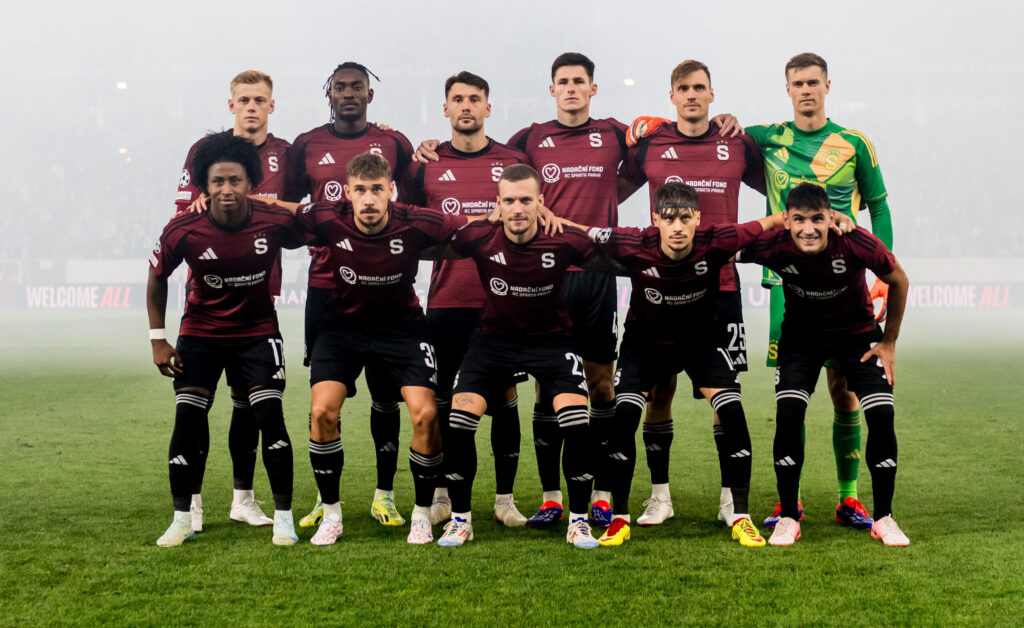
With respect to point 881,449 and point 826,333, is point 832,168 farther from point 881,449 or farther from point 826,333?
point 881,449

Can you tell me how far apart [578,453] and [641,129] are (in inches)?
68.3

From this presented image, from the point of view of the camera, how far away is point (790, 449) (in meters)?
4.05

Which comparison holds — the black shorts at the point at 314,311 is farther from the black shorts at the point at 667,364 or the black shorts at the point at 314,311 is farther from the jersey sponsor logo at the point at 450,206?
the black shorts at the point at 667,364

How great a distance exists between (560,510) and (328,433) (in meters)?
1.15

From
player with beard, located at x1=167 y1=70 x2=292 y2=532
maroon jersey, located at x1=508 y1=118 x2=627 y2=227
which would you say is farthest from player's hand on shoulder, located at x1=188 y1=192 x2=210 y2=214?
maroon jersey, located at x1=508 y1=118 x2=627 y2=227

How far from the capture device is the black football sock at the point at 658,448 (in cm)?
456

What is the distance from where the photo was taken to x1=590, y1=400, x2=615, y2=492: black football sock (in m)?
4.44

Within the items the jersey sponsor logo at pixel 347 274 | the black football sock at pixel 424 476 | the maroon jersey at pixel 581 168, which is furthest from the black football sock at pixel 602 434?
the jersey sponsor logo at pixel 347 274

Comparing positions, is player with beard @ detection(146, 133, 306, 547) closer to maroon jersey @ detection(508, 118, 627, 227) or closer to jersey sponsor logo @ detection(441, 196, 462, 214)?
jersey sponsor logo @ detection(441, 196, 462, 214)

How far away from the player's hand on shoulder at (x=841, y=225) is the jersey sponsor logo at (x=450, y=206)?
1.77 meters

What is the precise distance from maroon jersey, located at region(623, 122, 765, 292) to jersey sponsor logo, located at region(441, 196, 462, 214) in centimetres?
93

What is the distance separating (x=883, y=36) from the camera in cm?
4247

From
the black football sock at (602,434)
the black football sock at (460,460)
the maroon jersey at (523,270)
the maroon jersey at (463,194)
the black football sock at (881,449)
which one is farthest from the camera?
the maroon jersey at (463,194)

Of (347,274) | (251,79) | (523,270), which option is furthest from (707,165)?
(251,79)
